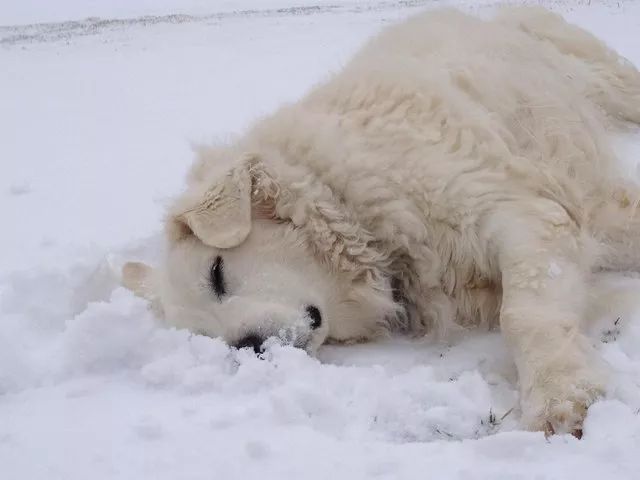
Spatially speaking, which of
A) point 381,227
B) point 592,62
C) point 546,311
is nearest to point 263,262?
point 381,227

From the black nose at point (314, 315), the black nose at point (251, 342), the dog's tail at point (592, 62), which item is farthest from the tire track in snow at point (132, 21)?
the black nose at point (251, 342)

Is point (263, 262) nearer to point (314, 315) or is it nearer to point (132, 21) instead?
point (314, 315)

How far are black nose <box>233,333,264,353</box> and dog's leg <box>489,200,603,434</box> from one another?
39.3 inches

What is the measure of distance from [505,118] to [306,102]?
113 centimetres

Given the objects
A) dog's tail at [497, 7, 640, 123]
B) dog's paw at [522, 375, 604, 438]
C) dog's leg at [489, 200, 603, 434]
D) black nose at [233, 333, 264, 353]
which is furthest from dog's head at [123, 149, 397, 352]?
dog's tail at [497, 7, 640, 123]

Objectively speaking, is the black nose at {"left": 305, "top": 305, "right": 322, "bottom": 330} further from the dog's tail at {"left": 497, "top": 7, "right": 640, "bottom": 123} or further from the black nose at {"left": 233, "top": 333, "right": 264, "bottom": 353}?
the dog's tail at {"left": 497, "top": 7, "right": 640, "bottom": 123}

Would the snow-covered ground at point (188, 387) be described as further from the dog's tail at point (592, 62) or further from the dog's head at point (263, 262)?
the dog's tail at point (592, 62)

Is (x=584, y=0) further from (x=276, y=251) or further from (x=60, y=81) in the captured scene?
(x=276, y=251)

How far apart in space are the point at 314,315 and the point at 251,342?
1.17ft

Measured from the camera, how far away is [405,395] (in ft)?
8.04

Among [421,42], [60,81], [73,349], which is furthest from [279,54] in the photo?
[73,349]

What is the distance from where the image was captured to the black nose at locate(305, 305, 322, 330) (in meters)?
3.19

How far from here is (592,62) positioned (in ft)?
18.7

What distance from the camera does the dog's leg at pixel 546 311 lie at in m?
2.34
